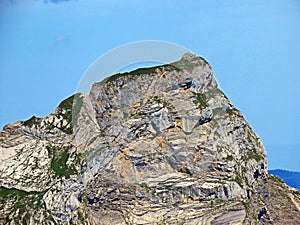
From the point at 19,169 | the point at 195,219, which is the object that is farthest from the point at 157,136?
the point at 19,169

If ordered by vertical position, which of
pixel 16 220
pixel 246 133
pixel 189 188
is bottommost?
pixel 16 220

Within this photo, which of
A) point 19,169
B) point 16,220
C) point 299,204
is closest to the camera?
point 16,220

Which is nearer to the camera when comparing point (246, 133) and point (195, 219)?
point (195, 219)

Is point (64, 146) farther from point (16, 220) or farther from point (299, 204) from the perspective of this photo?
point (299, 204)

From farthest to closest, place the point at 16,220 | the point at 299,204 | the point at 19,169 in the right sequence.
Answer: the point at 299,204, the point at 19,169, the point at 16,220

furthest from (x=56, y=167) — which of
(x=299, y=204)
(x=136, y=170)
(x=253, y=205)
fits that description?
(x=299, y=204)

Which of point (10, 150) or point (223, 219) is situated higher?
point (10, 150)
